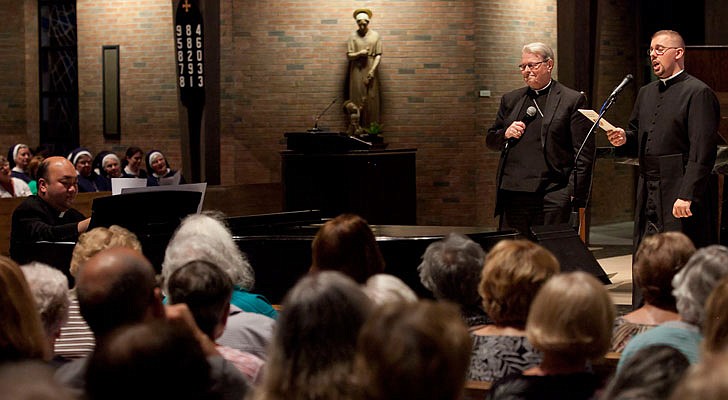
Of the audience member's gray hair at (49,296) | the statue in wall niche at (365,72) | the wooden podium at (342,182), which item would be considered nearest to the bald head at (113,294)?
the audience member's gray hair at (49,296)

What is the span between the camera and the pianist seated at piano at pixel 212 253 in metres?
4.23

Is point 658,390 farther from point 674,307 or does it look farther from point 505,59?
point 505,59

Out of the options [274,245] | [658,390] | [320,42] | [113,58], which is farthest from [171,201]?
[113,58]

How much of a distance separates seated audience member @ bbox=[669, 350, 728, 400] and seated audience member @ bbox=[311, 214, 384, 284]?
2766 millimetres

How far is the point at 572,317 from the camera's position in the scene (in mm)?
2768

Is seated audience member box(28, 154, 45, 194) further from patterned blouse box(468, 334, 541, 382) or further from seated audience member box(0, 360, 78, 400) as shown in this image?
seated audience member box(0, 360, 78, 400)

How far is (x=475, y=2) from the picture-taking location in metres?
14.6

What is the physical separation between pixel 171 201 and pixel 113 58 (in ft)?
32.1

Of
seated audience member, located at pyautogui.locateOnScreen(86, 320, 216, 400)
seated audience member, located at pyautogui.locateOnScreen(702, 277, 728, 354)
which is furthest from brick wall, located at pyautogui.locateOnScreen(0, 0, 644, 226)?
seated audience member, located at pyautogui.locateOnScreen(86, 320, 216, 400)

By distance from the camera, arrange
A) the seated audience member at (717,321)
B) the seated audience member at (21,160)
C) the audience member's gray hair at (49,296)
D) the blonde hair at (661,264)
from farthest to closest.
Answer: the seated audience member at (21,160) → the blonde hair at (661,264) → the audience member's gray hair at (49,296) → the seated audience member at (717,321)

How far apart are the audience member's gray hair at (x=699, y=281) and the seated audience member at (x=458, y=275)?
0.86 meters

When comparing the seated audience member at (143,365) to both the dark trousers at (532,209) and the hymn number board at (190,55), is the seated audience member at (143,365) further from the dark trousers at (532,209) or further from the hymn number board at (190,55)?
the hymn number board at (190,55)

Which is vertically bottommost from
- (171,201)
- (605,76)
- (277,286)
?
(277,286)

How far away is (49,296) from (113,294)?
1.53 feet
